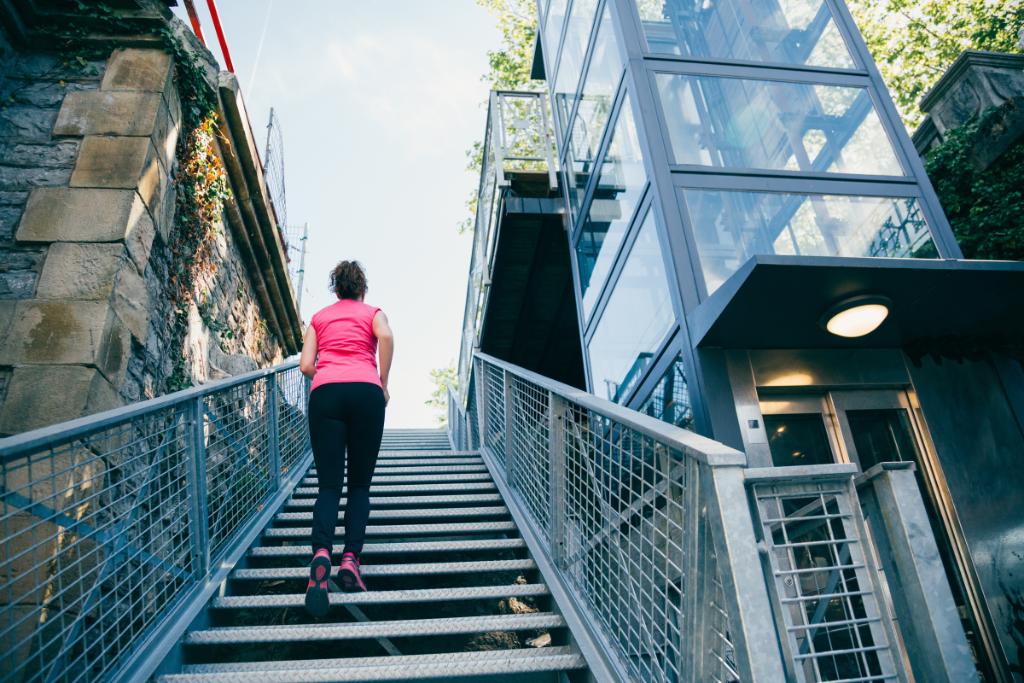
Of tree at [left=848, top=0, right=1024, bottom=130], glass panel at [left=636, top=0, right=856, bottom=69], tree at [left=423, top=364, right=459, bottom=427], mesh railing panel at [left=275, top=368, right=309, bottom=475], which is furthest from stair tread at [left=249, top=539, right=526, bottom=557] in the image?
tree at [left=423, top=364, right=459, bottom=427]

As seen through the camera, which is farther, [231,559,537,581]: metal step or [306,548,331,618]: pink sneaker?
[231,559,537,581]: metal step

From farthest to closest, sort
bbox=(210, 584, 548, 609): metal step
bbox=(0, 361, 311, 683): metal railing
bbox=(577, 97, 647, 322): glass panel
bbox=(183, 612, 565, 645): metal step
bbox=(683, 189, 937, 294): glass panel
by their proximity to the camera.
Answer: bbox=(577, 97, 647, 322): glass panel
bbox=(683, 189, 937, 294): glass panel
bbox=(210, 584, 548, 609): metal step
bbox=(183, 612, 565, 645): metal step
bbox=(0, 361, 311, 683): metal railing

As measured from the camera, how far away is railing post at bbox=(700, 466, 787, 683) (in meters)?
1.13

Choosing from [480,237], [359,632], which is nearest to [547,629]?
[359,632]

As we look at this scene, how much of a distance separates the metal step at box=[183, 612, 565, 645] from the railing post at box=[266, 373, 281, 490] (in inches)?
65.7

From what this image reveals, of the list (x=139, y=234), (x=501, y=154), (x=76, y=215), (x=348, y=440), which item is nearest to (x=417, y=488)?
(x=348, y=440)

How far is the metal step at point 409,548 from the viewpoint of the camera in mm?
3211

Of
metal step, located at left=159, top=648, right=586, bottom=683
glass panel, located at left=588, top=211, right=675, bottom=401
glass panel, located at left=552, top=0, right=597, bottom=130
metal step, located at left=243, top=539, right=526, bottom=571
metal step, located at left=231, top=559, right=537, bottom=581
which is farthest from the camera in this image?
glass panel, located at left=552, top=0, right=597, bottom=130

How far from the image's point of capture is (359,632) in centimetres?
246

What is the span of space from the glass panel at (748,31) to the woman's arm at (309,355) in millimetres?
3377

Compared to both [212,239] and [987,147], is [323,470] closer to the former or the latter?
[212,239]

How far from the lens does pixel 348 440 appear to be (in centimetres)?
292

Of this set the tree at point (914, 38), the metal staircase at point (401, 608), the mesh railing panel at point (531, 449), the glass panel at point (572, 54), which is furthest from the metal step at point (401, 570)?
the tree at point (914, 38)

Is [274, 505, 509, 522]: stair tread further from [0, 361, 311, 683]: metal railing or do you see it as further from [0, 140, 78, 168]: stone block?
[0, 140, 78, 168]: stone block
